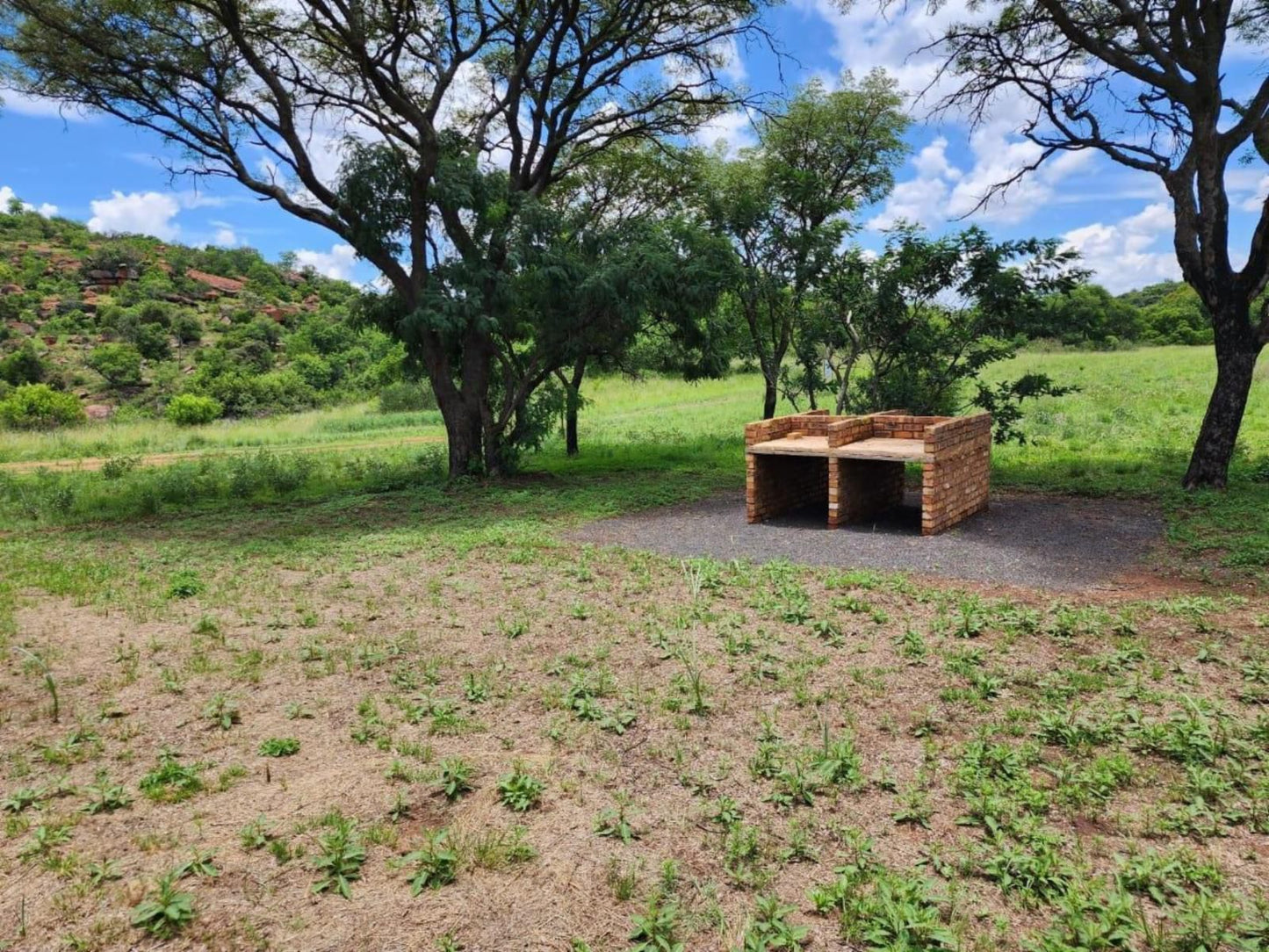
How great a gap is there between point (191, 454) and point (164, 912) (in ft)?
72.3

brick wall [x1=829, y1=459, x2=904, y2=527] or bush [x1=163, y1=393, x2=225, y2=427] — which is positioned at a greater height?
bush [x1=163, y1=393, x2=225, y2=427]

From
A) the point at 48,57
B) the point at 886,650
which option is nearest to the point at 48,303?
the point at 48,57

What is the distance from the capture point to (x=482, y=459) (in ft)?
44.7

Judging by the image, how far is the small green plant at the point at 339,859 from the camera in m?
2.78

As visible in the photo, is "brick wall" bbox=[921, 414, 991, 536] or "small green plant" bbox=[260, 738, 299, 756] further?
"brick wall" bbox=[921, 414, 991, 536]

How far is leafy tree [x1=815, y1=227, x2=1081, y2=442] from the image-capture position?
1202 centimetres

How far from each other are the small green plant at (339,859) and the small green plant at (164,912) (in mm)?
393

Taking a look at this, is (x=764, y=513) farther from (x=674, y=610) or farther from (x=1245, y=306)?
(x=1245, y=306)

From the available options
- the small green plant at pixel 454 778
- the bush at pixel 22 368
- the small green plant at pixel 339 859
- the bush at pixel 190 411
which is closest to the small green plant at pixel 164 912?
the small green plant at pixel 339 859

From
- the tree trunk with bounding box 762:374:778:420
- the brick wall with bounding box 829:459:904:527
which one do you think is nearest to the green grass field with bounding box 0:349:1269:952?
the brick wall with bounding box 829:459:904:527

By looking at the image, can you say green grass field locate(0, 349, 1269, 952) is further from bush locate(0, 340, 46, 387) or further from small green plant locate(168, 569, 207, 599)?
bush locate(0, 340, 46, 387)

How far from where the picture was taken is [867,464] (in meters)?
9.50

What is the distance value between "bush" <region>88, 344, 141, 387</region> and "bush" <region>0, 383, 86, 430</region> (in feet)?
19.1

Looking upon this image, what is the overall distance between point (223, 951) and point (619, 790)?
5.15ft
